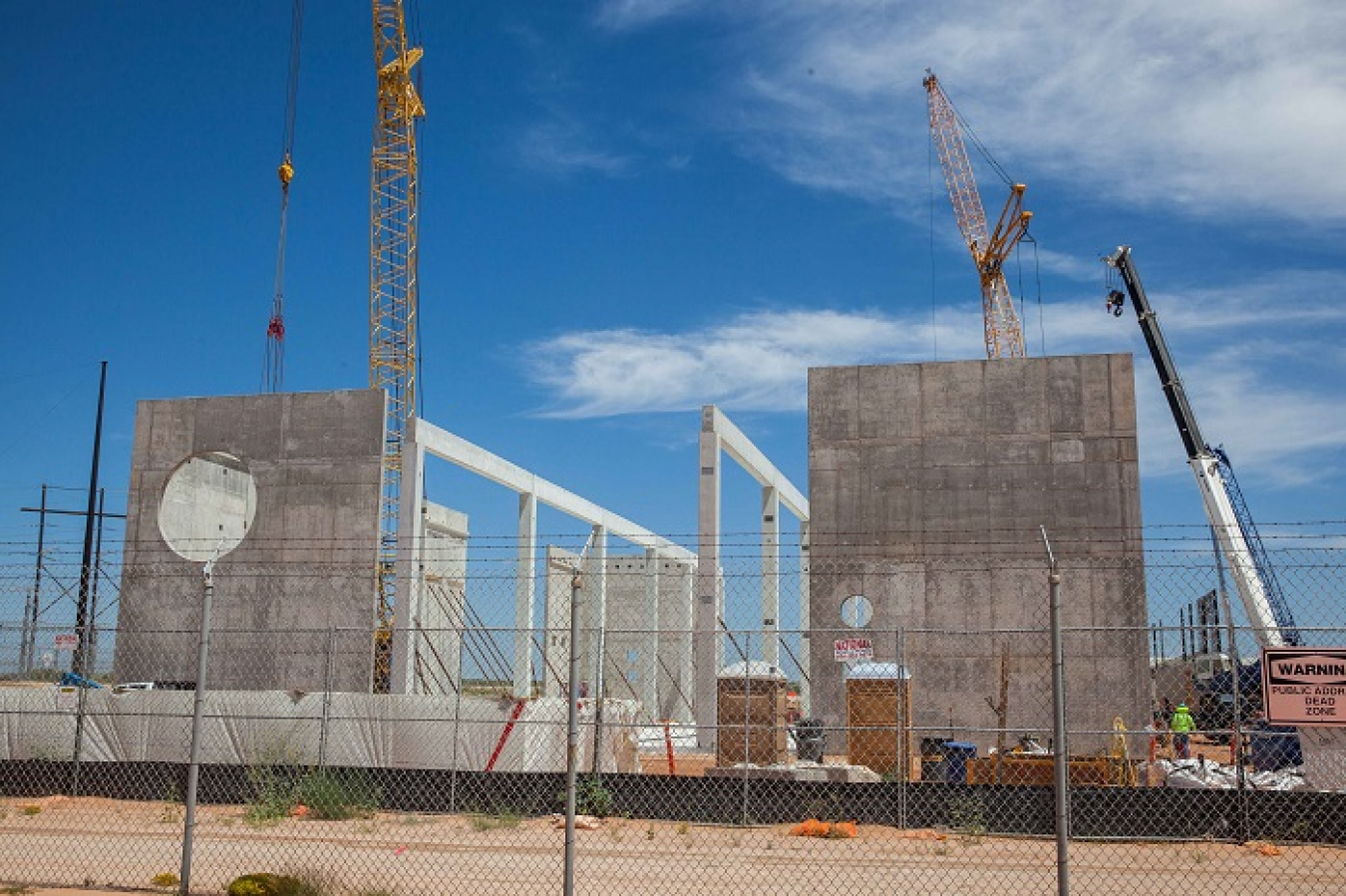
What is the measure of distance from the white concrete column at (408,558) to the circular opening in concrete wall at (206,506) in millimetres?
4156

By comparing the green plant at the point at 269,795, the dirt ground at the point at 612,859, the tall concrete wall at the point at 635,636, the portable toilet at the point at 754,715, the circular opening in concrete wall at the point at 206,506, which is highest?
the circular opening in concrete wall at the point at 206,506

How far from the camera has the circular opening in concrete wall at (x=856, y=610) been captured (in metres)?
30.6

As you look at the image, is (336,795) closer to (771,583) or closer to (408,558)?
(408,558)

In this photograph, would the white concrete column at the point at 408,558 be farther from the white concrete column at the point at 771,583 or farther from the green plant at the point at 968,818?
the green plant at the point at 968,818

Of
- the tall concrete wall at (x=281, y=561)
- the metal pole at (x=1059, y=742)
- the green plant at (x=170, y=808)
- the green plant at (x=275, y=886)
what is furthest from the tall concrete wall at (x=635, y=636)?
the metal pole at (x=1059, y=742)

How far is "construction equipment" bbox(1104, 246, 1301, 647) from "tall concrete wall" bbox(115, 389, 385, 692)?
68.7 ft

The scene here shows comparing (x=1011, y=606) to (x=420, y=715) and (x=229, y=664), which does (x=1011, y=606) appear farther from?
(x=229, y=664)

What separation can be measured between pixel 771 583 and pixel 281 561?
14.5 metres

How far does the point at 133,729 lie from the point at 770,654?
20.4 m

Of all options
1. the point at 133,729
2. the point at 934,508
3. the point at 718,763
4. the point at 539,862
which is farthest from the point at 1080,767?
the point at 133,729

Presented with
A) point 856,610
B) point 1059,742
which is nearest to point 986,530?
point 856,610

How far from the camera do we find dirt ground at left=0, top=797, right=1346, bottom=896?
42.1ft

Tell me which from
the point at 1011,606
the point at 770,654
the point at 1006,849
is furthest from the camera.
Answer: the point at 770,654

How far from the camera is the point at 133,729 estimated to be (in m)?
19.7
